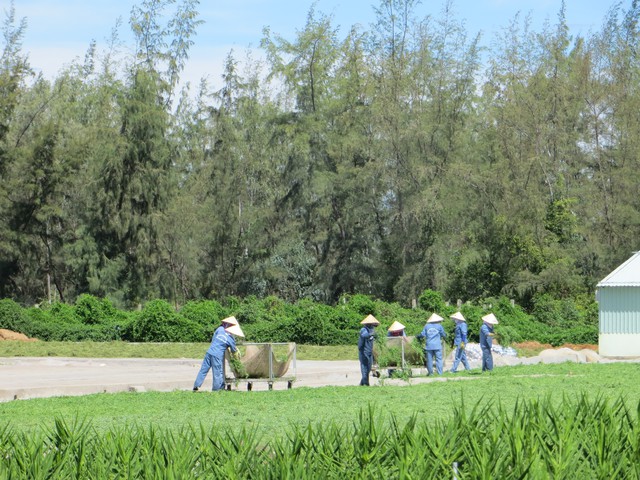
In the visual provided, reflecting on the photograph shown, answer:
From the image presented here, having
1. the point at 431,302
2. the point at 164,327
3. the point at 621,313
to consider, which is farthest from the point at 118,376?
the point at 431,302

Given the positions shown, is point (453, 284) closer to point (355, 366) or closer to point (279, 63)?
point (279, 63)

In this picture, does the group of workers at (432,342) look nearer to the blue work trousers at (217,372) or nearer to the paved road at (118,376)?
the paved road at (118,376)

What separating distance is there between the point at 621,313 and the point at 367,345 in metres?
15.3

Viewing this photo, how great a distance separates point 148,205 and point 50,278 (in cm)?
1003

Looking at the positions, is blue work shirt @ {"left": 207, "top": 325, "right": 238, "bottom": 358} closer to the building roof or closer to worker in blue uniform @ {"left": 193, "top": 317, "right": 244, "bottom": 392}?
worker in blue uniform @ {"left": 193, "top": 317, "right": 244, "bottom": 392}

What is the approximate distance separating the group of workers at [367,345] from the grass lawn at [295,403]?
1721 mm

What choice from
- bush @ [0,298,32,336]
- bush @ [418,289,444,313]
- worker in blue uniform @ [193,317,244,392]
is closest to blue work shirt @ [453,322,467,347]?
worker in blue uniform @ [193,317,244,392]

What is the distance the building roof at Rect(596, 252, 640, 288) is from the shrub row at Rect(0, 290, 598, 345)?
13.7ft

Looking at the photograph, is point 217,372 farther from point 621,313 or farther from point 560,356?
point 621,313

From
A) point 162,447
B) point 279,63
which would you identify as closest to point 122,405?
point 162,447

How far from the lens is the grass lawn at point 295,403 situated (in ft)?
44.1

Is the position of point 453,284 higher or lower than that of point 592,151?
lower

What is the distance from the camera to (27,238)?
65.4m

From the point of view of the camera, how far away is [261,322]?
42594 millimetres
